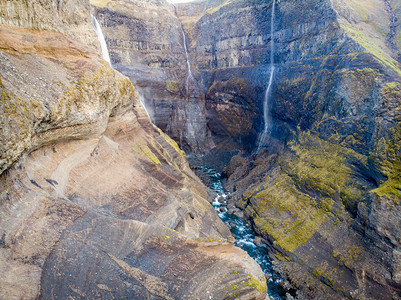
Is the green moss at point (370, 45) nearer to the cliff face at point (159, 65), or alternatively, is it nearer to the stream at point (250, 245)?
the stream at point (250, 245)

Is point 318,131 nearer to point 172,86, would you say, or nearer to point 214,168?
point 214,168

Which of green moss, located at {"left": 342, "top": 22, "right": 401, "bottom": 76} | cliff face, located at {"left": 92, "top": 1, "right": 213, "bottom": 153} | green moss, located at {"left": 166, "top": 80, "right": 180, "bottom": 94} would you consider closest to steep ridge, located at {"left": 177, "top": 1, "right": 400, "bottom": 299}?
green moss, located at {"left": 342, "top": 22, "right": 401, "bottom": 76}

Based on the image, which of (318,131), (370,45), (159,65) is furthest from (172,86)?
(370,45)

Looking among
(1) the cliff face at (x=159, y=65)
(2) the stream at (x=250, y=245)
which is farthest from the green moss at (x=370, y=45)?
(1) the cliff face at (x=159, y=65)

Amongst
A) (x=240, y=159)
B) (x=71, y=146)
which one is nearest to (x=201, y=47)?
(x=240, y=159)

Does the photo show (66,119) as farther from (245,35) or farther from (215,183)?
(245,35)

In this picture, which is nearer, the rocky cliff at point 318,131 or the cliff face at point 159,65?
the rocky cliff at point 318,131

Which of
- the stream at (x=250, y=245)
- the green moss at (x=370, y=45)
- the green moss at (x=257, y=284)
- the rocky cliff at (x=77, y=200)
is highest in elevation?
A: the green moss at (x=370, y=45)
